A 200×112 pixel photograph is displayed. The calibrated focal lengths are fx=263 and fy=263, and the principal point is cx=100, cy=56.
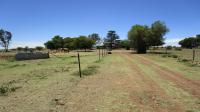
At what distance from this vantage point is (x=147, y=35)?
228 feet

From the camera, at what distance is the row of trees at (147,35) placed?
6950 centimetres

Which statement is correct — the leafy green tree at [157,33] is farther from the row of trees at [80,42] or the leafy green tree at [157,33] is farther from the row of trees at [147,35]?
the row of trees at [80,42]

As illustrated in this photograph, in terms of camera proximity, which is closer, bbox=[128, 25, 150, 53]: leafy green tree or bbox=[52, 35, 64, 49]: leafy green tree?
bbox=[128, 25, 150, 53]: leafy green tree

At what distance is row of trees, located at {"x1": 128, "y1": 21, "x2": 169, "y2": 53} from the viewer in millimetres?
69500

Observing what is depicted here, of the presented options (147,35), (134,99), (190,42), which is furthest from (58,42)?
(134,99)

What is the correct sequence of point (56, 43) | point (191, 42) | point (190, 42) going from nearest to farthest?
1. point (56, 43)
2. point (191, 42)
3. point (190, 42)

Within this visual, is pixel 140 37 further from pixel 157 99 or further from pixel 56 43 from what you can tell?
pixel 56 43

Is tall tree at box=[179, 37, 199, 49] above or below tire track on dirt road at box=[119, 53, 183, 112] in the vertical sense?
above

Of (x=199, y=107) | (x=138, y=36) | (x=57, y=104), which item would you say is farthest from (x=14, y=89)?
(x=138, y=36)

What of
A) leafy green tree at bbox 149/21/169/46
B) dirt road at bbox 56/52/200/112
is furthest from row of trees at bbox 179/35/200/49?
dirt road at bbox 56/52/200/112

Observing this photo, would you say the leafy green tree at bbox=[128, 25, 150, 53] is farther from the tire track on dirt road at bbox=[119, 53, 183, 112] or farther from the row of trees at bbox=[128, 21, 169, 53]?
the tire track on dirt road at bbox=[119, 53, 183, 112]

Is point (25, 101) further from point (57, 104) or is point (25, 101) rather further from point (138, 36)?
point (138, 36)

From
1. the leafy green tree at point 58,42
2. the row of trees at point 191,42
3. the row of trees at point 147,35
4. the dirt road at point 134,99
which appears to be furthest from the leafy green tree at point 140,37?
the row of trees at point 191,42

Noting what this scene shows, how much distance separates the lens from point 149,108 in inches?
309
